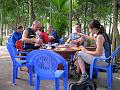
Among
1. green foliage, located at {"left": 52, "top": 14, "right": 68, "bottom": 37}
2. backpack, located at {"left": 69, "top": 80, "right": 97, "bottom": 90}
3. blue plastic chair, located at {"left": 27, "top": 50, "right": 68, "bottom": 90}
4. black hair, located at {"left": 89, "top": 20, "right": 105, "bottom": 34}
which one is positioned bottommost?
backpack, located at {"left": 69, "top": 80, "right": 97, "bottom": 90}

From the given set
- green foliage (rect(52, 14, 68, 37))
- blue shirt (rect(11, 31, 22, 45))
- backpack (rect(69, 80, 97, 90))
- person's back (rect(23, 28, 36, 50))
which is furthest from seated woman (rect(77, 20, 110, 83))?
green foliage (rect(52, 14, 68, 37))

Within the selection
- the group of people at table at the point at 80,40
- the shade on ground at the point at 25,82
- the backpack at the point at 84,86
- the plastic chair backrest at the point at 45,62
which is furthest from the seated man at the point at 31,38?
the plastic chair backrest at the point at 45,62

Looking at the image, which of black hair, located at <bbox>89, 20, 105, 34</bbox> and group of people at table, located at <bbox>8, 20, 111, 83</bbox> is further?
black hair, located at <bbox>89, 20, 105, 34</bbox>

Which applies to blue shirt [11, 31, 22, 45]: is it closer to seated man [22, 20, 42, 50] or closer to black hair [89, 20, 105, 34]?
seated man [22, 20, 42, 50]

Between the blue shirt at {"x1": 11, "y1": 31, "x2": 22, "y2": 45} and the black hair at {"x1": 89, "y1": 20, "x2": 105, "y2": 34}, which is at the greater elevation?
the black hair at {"x1": 89, "y1": 20, "x2": 105, "y2": 34}

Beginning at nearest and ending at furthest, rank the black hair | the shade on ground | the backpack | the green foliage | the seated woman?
the backpack → the seated woman → the black hair → the shade on ground → the green foliage

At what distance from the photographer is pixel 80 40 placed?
31.0 feet

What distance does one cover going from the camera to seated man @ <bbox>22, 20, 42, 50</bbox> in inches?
373

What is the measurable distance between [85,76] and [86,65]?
661mm

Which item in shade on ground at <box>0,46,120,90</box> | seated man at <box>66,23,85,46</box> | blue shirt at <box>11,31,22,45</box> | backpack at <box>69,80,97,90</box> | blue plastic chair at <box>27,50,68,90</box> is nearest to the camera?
blue plastic chair at <box>27,50,68,90</box>

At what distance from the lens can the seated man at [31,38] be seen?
9469 millimetres

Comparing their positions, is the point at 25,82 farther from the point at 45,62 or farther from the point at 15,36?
the point at 15,36

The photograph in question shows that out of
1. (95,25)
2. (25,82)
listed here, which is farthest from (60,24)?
(95,25)

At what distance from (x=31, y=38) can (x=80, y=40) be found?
1.45 m
